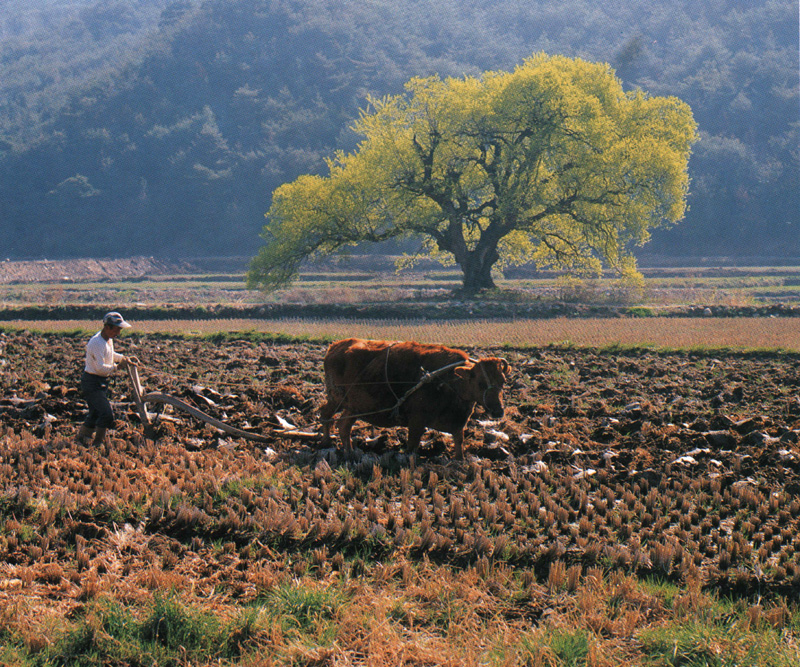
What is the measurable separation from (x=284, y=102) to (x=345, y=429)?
114 m

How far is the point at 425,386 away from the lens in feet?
27.3

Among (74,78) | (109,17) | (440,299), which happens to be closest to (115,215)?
(74,78)

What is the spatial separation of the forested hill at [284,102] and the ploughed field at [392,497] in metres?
79.3

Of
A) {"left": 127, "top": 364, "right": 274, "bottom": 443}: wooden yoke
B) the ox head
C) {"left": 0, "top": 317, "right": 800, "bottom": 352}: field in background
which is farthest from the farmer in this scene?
{"left": 0, "top": 317, "right": 800, "bottom": 352}: field in background

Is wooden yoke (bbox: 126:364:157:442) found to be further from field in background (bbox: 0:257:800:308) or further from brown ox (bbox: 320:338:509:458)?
field in background (bbox: 0:257:800:308)

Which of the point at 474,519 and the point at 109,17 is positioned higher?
the point at 109,17

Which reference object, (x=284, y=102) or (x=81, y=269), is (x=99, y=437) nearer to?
(x=81, y=269)

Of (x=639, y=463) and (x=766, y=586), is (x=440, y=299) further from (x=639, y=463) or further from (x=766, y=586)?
(x=766, y=586)

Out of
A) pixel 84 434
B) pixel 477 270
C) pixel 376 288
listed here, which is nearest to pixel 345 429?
pixel 84 434

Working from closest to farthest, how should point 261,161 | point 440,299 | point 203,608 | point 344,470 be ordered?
point 203,608 < point 344,470 < point 440,299 < point 261,161

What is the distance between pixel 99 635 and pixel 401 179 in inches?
1198

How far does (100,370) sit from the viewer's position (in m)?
8.19

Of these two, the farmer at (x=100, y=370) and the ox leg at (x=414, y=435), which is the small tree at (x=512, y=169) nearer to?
the farmer at (x=100, y=370)

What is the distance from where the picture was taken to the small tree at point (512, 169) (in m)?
31.3
